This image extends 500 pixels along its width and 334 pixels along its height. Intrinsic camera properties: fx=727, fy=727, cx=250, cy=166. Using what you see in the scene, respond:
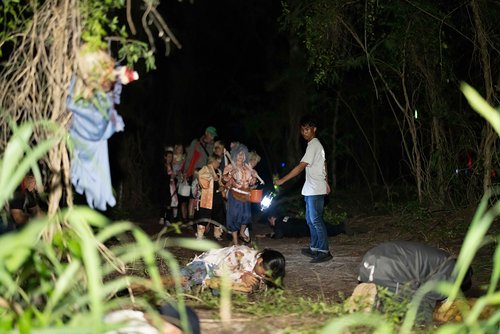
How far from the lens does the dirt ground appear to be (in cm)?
542

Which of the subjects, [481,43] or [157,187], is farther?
[157,187]

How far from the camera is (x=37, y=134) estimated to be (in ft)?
17.8

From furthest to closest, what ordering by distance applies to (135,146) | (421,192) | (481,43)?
(135,146)
(421,192)
(481,43)

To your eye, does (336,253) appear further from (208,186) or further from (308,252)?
(208,186)

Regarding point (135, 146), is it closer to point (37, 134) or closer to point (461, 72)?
point (461, 72)

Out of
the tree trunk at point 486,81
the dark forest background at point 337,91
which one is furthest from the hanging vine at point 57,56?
the dark forest background at point 337,91

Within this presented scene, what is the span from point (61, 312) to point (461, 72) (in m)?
12.2

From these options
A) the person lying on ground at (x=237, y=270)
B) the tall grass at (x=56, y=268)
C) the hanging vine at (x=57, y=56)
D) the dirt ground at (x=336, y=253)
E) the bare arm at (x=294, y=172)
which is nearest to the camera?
the tall grass at (x=56, y=268)

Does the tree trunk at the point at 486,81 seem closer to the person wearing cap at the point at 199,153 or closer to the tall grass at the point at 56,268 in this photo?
the person wearing cap at the point at 199,153

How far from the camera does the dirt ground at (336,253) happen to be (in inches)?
213

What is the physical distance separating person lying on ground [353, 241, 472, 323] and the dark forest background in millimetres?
5699

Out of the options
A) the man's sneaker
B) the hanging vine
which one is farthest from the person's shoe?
the hanging vine

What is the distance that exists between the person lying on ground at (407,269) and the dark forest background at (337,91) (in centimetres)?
570

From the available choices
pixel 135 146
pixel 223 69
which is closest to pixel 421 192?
pixel 135 146
